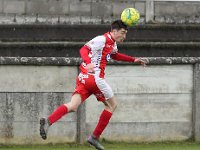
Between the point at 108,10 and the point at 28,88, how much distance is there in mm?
10850

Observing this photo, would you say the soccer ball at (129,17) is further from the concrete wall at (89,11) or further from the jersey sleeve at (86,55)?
the concrete wall at (89,11)

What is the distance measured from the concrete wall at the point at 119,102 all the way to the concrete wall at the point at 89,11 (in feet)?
32.8

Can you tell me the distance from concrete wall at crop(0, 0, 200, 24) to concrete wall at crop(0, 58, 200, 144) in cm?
999

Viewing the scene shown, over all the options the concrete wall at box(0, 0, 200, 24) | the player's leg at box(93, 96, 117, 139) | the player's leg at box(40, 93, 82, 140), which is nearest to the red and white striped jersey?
the player's leg at box(93, 96, 117, 139)

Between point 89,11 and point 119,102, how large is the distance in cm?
1048

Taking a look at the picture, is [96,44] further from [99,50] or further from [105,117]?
[105,117]

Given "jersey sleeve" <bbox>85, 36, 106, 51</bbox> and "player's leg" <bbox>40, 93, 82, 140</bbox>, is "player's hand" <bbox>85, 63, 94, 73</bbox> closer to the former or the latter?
"jersey sleeve" <bbox>85, 36, 106, 51</bbox>

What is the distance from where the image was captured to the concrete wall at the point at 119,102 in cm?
1264

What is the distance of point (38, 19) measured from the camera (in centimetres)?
2272

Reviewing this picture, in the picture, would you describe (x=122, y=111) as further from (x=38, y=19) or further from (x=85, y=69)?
(x=38, y=19)

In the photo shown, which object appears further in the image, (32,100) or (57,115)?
(32,100)

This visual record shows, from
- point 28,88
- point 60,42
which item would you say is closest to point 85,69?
point 28,88

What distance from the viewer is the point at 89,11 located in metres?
23.0

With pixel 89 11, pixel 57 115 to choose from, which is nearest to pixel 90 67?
pixel 57 115
